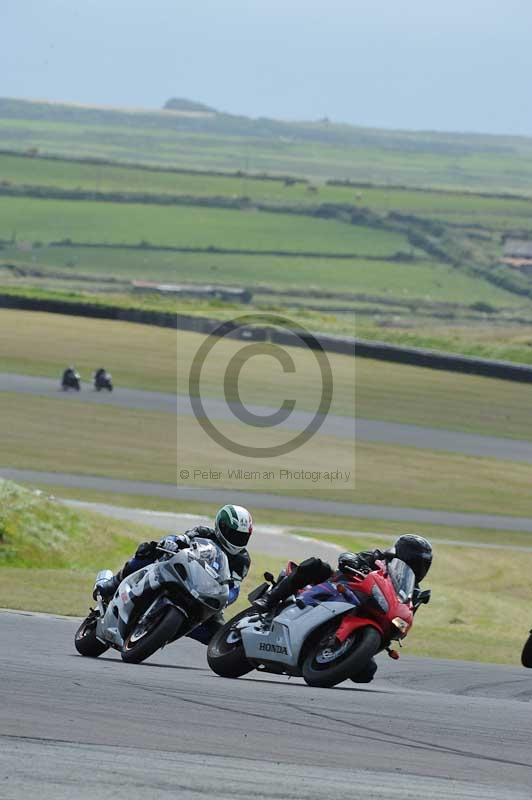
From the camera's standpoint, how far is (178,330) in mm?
65062

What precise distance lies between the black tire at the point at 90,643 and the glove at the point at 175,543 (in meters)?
1.10

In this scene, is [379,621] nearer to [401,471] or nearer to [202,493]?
[202,493]

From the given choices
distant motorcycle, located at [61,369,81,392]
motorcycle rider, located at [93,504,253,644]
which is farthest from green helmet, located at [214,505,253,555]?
distant motorcycle, located at [61,369,81,392]

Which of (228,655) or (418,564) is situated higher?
(418,564)

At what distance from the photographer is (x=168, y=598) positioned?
11.9 m

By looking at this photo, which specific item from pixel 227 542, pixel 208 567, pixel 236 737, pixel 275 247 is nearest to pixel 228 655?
pixel 208 567

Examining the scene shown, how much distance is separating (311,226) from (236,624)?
516 feet

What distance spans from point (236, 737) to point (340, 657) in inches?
99.7

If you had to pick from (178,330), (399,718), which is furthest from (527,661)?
(178,330)

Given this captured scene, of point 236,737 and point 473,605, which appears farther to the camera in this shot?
point 473,605

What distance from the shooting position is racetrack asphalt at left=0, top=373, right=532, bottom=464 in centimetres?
4556

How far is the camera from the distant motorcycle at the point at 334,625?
11.1 m

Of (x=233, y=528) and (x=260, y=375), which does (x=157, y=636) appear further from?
(x=260, y=375)

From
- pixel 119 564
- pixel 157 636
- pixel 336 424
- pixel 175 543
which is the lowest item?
pixel 119 564
